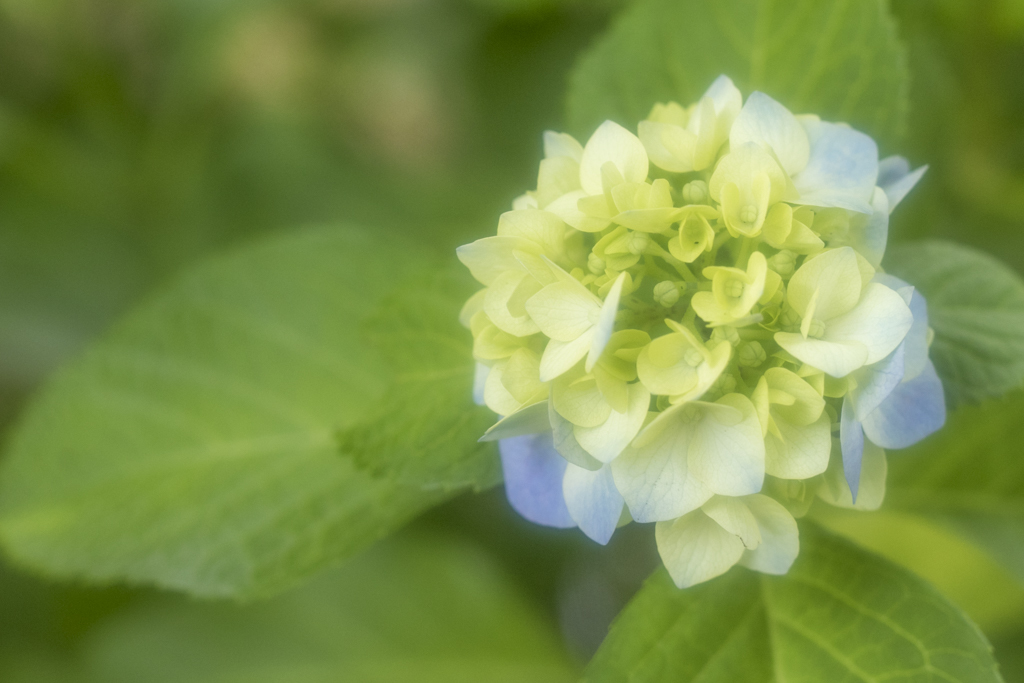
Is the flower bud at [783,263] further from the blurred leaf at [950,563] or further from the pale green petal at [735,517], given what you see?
the blurred leaf at [950,563]

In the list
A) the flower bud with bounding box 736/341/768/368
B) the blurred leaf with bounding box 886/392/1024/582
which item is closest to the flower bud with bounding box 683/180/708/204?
the flower bud with bounding box 736/341/768/368

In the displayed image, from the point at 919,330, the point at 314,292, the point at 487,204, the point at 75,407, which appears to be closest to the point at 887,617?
the point at 919,330

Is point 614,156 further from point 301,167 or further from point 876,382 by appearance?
point 301,167

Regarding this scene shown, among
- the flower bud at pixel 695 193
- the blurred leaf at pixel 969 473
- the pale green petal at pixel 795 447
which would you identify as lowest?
the blurred leaf at pixel 969 473

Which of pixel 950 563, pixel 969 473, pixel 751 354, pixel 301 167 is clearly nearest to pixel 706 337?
pixel 751 354

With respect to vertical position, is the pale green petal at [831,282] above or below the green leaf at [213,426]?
above

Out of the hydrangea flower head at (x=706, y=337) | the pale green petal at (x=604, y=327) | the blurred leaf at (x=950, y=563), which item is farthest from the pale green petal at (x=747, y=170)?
the blurred leaf at (x=950, y=563)

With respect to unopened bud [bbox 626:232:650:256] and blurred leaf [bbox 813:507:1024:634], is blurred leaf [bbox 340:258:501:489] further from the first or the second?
blurred leaf [bbox 813:507:1024:634]
